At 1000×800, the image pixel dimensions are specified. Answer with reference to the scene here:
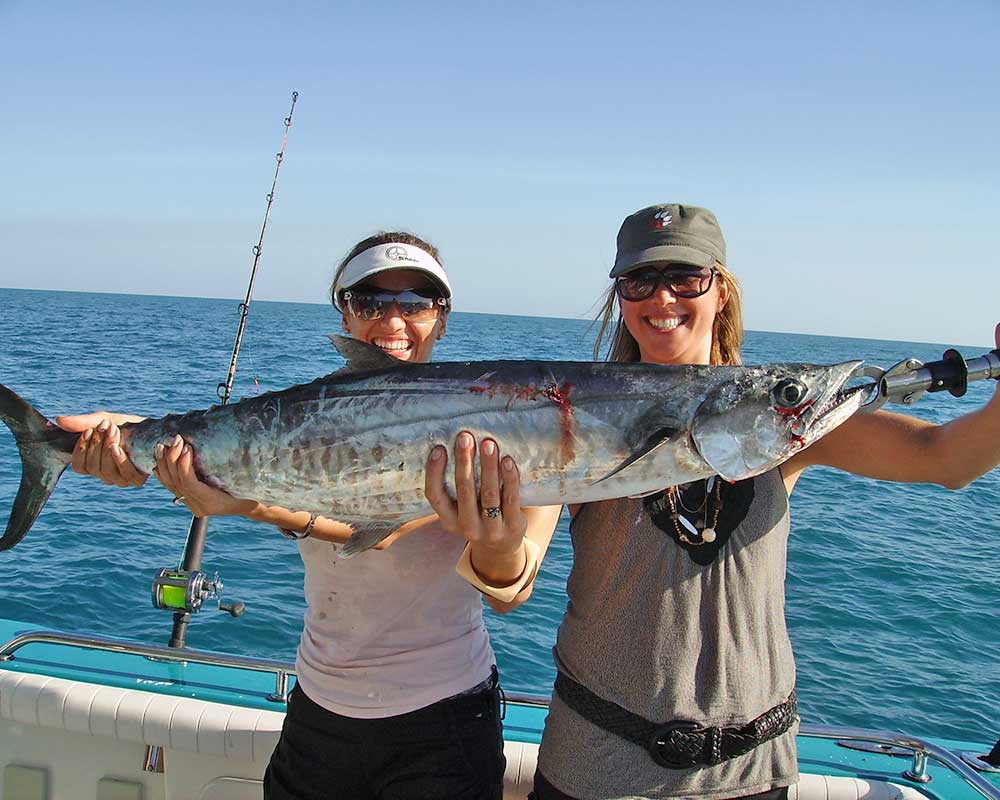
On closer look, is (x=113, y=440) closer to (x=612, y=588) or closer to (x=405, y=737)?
(x=405, y=737)

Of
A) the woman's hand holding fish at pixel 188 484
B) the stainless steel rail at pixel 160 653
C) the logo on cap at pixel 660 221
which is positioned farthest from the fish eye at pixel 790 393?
the stainless steel rail at pixel 160 653

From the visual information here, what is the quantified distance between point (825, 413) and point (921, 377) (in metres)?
0.42

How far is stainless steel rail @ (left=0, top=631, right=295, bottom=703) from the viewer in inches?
147

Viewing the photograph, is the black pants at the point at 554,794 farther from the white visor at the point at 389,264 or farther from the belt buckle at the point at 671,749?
the white visor at the point at 389,264

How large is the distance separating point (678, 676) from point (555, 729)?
1.40 feet

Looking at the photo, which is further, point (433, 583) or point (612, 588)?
point (433, 583)

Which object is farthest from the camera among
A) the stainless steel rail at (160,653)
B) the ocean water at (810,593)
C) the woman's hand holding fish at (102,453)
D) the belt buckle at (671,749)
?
the ocean water at (810,593)

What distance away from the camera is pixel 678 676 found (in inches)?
89.1

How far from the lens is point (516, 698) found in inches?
144

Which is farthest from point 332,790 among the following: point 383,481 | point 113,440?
point 113,440

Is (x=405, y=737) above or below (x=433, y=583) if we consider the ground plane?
below

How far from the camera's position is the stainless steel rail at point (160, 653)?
3723 mm

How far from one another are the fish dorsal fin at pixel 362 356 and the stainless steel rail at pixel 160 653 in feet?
5.90

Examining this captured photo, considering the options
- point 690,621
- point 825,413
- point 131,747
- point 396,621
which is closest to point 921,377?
point 825,413
